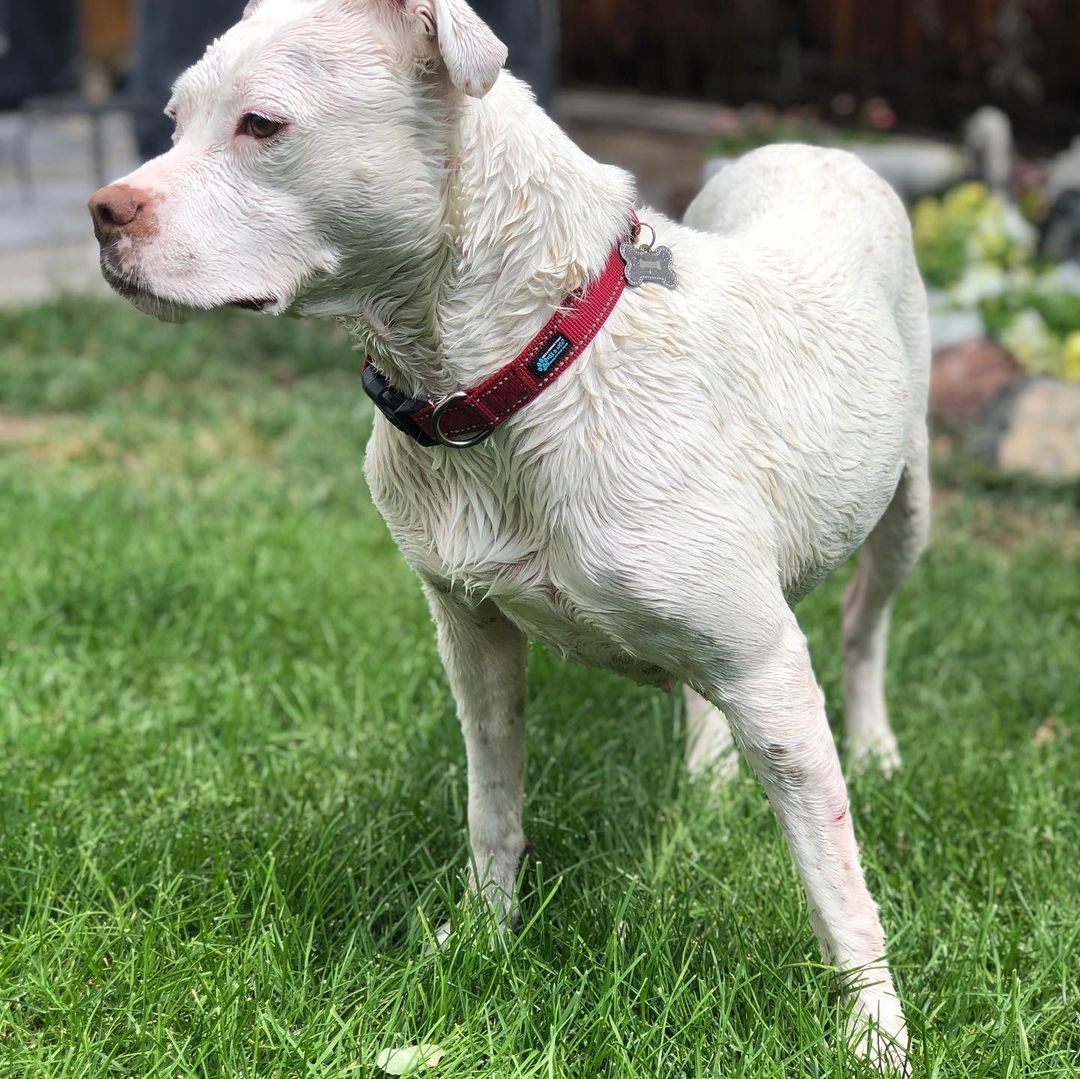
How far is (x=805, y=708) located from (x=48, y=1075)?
4.37ft

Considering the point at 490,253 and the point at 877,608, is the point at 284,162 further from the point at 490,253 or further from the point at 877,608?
the point at 877,608

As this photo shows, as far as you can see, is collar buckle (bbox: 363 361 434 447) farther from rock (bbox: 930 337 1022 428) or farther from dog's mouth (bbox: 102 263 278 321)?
rock (bbox: 930 337 1022 428)

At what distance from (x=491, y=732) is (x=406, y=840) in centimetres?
39

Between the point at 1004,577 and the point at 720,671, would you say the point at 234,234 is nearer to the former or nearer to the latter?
the point at 720,671

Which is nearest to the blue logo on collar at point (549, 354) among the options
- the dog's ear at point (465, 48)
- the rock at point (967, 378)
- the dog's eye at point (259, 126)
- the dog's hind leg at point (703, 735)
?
the dog's ear at point (465, 48)

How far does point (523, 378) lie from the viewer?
7.22 feet

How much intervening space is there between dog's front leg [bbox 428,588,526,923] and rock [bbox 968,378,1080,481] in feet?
13.2

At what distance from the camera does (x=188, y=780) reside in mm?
3199

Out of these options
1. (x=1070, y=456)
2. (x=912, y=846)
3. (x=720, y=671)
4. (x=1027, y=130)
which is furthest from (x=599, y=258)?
(x=1027, y=130)

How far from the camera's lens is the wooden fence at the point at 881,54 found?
469 inches

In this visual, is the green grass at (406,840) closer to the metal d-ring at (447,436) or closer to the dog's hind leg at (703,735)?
the dog's hind leg at (703,735)

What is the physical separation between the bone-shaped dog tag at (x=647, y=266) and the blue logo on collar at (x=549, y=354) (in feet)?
0.56

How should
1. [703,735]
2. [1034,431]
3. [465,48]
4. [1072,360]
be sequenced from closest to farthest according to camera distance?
1. [465,48]
2. [703,735]
3. [1034,431]
4. [1072,360]

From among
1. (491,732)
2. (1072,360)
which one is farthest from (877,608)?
(1072,360)
